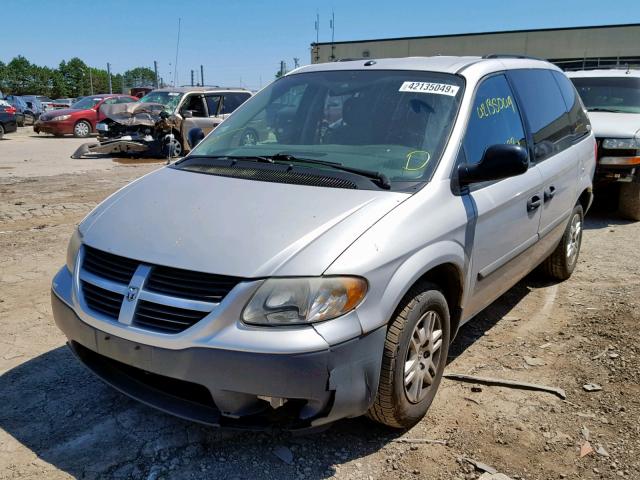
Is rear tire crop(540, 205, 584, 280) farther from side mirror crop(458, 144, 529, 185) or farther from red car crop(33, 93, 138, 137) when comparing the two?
red car crop(33, 93, 138, 137)

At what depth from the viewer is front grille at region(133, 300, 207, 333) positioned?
2.46 metres

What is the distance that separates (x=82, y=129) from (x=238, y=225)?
21386 mm

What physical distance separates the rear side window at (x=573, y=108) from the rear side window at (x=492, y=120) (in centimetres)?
130

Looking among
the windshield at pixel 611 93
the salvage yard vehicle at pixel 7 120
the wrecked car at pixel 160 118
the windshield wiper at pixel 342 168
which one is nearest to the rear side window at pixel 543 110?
the windshield wiper at pixel 342 168

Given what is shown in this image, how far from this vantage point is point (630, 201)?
793cm

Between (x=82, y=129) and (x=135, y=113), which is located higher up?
(x=135, y=113)

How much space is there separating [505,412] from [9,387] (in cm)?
279

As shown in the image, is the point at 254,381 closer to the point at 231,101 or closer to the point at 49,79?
the point at 231,101

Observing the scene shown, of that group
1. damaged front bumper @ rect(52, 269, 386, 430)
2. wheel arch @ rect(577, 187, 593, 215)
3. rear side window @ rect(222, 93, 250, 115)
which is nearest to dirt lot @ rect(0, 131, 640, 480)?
damaged front bumper @ rect(52, 269, 386, 430)

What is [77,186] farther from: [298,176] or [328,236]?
[328,236]

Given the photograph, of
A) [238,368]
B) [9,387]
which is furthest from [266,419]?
[9,387]

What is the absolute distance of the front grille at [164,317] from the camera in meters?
2.46

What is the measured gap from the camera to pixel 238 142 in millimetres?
3828

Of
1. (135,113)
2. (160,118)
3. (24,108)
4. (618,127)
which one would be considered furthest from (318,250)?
(24,108)
